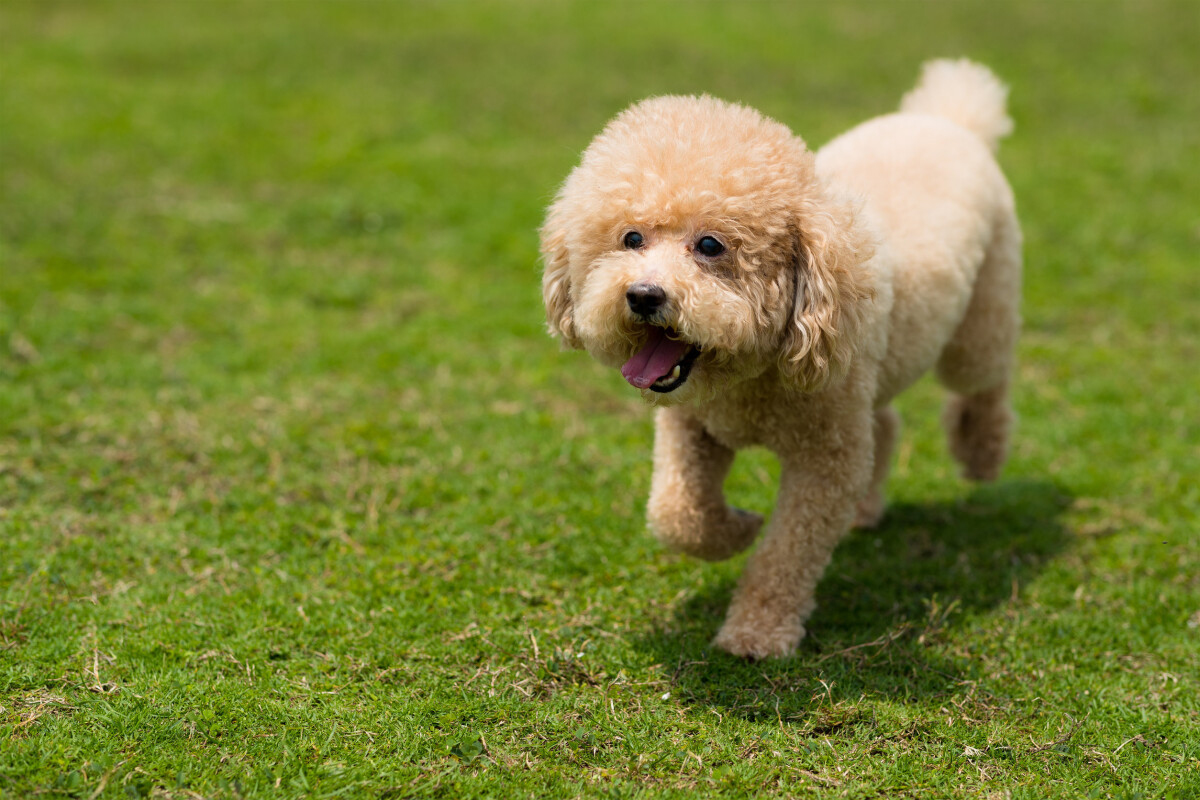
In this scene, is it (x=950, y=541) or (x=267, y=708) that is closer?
(x=267, y=708)

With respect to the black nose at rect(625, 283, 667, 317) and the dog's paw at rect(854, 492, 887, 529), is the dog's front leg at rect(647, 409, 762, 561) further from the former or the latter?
the dog's paw at rect(854, 492, 887, 529)

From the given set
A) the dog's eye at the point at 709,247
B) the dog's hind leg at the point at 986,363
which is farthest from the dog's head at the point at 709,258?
the dog's hind leg at the point at 986,363

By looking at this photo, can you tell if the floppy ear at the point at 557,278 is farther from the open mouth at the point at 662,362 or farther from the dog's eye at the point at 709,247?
the dog's eye at the point at 709,247

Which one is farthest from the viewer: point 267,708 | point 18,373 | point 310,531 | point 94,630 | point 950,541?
point 18,373

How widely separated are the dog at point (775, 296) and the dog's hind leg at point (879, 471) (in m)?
0.01

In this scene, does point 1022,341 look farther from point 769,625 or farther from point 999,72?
point 999,72

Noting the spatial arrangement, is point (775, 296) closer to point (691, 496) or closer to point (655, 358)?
point (655, 358)

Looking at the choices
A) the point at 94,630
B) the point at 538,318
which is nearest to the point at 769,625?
the point at 94,630

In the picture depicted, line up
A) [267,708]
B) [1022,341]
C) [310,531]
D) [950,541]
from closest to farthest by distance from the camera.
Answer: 1. [267,708]
2. [310,531]
3. [950,541]
4. [1022,341]

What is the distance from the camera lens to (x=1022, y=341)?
298 inches

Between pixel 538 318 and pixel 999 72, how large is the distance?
8.30 metres

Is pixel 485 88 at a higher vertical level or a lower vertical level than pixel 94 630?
higher

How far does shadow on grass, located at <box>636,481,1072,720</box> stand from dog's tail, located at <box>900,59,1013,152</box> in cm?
183

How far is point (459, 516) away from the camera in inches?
201
